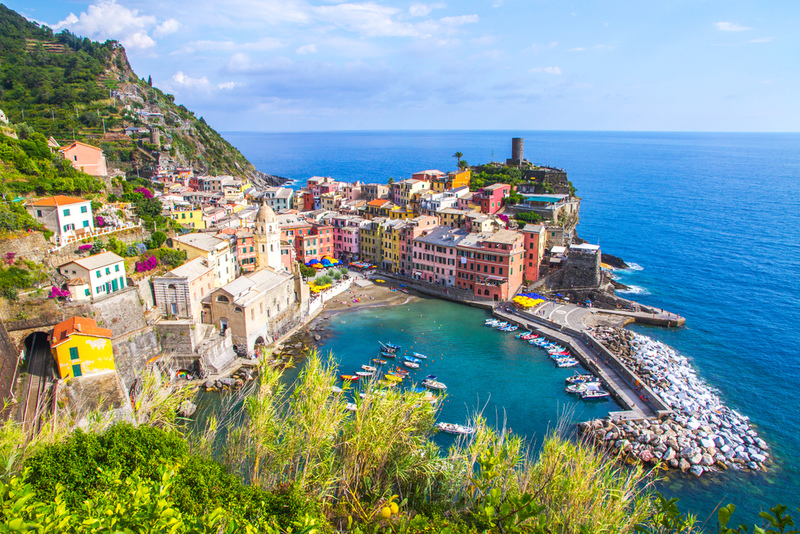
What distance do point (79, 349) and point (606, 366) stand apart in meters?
37.7

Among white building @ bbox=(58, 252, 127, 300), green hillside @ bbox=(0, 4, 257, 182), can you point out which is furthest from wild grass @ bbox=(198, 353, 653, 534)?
green hillside @ bbox=(0, 4, 257, 182)

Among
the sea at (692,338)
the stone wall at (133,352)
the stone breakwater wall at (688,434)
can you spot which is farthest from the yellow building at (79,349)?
the stone breakwater wall at (688,434)

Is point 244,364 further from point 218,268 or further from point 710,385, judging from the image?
point 710,385

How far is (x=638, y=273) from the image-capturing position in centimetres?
6531

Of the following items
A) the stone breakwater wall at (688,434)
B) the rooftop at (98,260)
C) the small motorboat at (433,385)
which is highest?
the rooftop at (98,260)

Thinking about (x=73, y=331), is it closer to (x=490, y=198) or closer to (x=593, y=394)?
(x=593, y=394)

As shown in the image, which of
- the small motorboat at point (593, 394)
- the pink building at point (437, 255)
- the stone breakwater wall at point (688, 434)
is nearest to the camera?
the stone breakwater wall at point (688, 434)

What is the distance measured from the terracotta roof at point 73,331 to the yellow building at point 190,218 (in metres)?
29.5

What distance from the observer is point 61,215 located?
3694cm

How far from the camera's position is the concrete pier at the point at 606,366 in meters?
33.1

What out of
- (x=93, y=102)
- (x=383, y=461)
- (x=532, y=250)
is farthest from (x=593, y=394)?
(x=93, y=102)

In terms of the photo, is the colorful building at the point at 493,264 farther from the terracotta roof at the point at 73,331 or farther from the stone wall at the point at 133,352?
the terracotta roof at the point at 73,331

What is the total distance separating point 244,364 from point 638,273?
52864mm

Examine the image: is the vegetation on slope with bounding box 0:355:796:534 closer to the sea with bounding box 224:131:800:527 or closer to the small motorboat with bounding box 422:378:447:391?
the sea with bounding box 224:131:800:527
